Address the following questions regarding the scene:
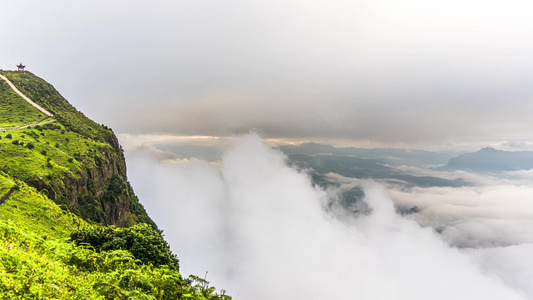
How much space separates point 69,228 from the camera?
3547 centimetres

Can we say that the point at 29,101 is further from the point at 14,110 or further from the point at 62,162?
the point at 62,162

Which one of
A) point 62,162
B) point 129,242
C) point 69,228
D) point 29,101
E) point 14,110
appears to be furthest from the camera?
point 29,101

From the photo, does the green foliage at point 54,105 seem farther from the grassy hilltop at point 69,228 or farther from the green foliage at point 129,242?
the green foliage at point 129,242

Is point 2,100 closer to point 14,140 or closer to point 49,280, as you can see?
point 14,140

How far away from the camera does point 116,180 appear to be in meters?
95.4

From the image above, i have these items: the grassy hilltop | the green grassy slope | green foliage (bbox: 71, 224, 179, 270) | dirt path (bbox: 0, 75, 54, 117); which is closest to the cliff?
the green grassy slope

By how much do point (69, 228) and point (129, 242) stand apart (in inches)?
684

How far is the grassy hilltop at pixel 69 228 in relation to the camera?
11.4 m

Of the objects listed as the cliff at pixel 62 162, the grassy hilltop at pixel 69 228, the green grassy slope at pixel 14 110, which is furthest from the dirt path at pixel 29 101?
the grassy hilltop at pixel 69 228

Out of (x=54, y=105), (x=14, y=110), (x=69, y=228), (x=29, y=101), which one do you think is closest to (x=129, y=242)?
(x=69, y=228)

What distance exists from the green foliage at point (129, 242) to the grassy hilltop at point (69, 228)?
93 mm

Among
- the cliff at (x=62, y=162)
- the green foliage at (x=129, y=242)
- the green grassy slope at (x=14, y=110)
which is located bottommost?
the green foliage at (x=129, y=242)

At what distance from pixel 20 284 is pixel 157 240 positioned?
18422mm

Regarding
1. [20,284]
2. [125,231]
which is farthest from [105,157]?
[20,284]
